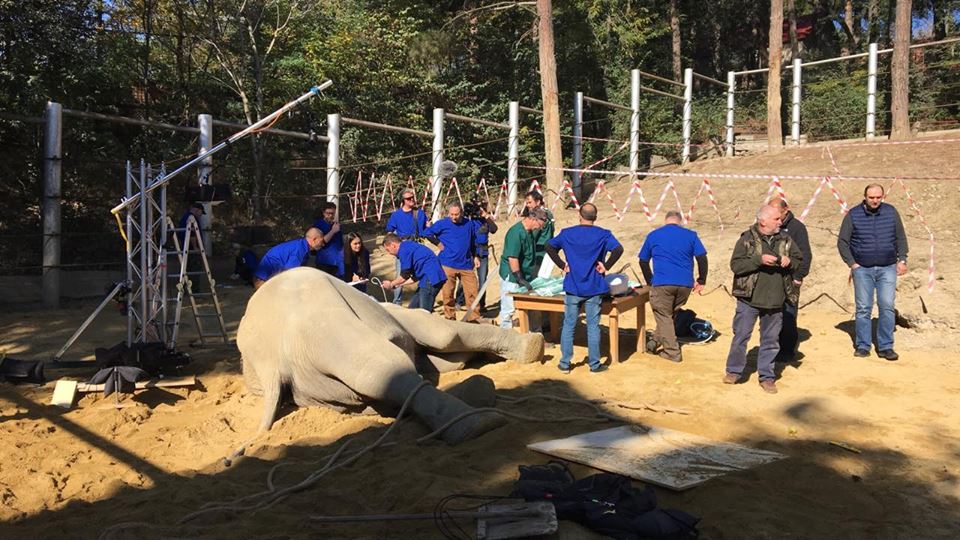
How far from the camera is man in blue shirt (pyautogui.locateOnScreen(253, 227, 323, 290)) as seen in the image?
27.9ft

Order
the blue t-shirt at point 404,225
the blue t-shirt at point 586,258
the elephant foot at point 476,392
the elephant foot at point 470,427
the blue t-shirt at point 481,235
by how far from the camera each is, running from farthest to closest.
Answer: the blue t-shirt at point 404,225 → the blue t-shirt at point 481,235 → the blue t-shirt at point 586,258 → the elephant foot at point 476,392 → the elephant foot at point 470,427

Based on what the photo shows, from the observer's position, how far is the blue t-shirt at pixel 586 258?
7.53 metres

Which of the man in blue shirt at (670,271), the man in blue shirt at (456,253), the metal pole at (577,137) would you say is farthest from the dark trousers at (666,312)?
the metal pole at (577,137)

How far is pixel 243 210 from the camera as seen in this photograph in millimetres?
20891

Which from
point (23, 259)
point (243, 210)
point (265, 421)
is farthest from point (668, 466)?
point (243, 210)

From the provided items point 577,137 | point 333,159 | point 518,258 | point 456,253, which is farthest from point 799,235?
point 577,137

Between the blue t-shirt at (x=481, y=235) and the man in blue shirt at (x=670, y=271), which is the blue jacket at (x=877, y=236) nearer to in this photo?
the man in blue shirt at (x=670, y=271)

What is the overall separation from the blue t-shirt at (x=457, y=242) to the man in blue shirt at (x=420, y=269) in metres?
0.20

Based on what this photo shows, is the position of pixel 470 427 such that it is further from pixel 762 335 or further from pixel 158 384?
pixel 158 384

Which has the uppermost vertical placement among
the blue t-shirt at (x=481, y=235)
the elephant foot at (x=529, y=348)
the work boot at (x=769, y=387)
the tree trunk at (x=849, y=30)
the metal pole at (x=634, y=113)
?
the tree trunk at (x=849, y=30)

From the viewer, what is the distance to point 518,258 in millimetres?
9148

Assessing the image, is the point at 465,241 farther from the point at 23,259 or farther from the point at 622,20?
the point at 622,20

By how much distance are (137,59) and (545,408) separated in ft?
58.2

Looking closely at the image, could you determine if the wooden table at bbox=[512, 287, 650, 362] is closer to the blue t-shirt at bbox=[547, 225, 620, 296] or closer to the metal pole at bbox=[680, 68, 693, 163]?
the blue t-shirt at bbox=[547, 225, 620, 296]
